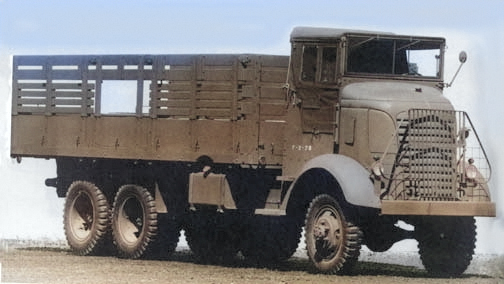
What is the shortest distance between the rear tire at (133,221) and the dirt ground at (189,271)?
290 mm

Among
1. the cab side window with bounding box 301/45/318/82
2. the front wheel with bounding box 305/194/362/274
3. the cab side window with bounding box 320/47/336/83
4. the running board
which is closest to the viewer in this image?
the front wheel with bounding box 305/194/362/274

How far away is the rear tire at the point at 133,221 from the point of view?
19703 mm

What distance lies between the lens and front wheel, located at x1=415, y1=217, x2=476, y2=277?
1681 cm

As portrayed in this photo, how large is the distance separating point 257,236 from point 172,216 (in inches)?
49.5

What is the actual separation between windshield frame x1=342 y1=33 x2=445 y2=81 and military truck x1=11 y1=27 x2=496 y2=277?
0.7 inches

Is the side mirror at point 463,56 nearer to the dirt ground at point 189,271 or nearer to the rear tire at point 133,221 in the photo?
the dirt ground at point 189,271

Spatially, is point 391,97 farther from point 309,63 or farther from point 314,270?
point 314,270

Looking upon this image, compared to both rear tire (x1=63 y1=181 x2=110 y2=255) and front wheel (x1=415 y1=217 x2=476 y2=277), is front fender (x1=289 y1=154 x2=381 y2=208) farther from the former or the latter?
rear tire (x1=63 y1=181 x2=110 y2=255)

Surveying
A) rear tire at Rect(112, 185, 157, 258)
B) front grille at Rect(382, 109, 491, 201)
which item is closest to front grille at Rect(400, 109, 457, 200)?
front grille at Rect(382, 109, 491, 201)

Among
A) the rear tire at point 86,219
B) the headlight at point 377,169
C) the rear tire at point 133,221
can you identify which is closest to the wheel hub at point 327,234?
the headlight at point 377,169

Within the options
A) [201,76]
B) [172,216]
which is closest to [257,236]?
[172,216]

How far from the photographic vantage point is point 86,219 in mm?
21281

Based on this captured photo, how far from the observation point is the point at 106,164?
20547 mm

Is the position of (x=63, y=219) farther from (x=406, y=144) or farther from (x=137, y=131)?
(x=406, y=144)
